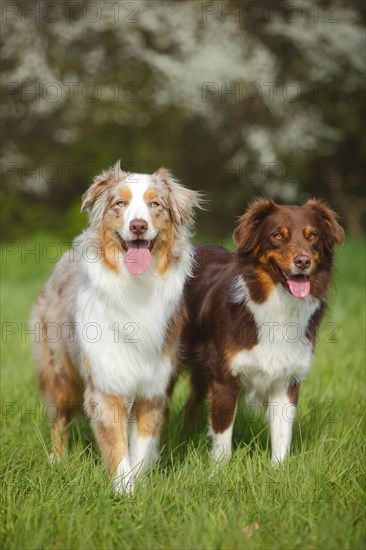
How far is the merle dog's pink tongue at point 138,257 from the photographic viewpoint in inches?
168

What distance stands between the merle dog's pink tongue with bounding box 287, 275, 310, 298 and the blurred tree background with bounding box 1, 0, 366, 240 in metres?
11.0

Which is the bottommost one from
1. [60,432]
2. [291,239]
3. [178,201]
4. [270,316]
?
[60,432]

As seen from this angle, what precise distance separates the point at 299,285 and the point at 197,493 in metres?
1.39

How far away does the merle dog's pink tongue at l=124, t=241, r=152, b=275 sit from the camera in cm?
427

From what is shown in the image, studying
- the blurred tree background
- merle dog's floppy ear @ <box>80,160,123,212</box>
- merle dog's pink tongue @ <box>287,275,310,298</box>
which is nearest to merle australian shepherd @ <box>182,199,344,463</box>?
merle dog's pink tongue @ <box>287,275,310,298</box>

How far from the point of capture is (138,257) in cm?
427

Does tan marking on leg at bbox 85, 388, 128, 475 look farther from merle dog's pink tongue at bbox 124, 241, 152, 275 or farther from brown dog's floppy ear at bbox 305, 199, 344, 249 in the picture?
brown dog's floppy ear at bbox 305, 199, 344, 249

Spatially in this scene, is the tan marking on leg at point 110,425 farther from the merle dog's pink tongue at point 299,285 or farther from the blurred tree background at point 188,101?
the blurred tree background at point 188,101

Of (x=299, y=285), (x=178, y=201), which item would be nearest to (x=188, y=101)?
(x=178, y=201)

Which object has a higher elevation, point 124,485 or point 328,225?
point 328,225

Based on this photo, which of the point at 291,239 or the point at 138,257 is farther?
the point at 291,239

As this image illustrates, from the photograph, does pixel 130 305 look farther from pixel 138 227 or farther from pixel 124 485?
pixel 124 485

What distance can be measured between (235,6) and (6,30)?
15.6 ft

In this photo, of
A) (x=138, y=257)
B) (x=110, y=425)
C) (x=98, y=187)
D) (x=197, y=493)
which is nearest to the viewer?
(x=197, y=493)
